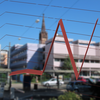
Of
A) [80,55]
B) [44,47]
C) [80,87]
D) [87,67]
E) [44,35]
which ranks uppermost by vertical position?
[44,35]

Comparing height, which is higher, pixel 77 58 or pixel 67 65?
pixel 77 58

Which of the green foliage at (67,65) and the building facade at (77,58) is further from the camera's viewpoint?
the building facade at (77,58)

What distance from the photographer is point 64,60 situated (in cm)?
3294

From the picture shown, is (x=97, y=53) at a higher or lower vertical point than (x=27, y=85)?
higher

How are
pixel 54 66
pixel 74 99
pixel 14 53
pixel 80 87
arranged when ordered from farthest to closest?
1. pixel 14 53
2. pixel 54 66
3. pixel 80 87
4. pixel 74 99

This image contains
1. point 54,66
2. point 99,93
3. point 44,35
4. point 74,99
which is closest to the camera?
point 74,99

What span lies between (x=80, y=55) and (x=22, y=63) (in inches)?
531

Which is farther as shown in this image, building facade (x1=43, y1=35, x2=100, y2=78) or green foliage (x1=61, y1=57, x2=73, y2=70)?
building facade (x1=43, y1=35, x2=100, y2=78)

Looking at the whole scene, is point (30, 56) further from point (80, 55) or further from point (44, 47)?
point (80, 55)

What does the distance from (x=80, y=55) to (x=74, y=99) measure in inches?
1092

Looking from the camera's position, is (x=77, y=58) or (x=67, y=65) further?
(x=77, y=58)

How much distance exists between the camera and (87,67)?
110 ft

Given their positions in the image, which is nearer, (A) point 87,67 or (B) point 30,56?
(A) point 87,67

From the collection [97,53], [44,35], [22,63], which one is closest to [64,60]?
[97,53]
